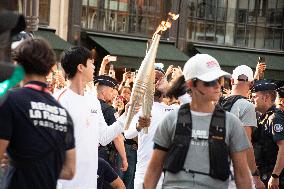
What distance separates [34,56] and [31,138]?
0.50m

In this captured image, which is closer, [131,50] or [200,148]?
[200,148]

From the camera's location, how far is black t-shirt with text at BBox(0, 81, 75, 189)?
14.5ft

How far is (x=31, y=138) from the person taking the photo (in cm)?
446

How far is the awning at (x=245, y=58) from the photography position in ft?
110

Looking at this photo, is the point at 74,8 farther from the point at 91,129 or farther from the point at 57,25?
the point at 91,129

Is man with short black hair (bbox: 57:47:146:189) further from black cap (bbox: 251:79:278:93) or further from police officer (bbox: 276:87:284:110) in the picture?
police officer (bbox: 276:87:284:110)

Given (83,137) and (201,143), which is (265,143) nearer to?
(83,137)

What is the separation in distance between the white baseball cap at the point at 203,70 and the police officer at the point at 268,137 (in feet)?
11.9

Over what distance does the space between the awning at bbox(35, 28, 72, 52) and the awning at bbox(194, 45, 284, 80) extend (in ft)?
25.6

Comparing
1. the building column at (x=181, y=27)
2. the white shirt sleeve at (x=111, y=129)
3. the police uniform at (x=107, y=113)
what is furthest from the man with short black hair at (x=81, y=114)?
the building column at (x=181, y=27)

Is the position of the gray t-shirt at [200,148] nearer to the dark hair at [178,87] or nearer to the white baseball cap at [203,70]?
the white baseball cap at [203,70]

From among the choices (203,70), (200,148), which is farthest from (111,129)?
(200,148)

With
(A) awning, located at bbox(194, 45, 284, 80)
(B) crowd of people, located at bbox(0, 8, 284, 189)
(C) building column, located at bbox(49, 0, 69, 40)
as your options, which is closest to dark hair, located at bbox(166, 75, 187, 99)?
(B) crowd of people, located at bbox(0, 8, 284, 189)

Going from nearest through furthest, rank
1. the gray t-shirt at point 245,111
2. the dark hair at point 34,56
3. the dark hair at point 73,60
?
the dark hair at point 34,56 < the dark hair at point 73,60 < the gray t-shirt at point 245,111
